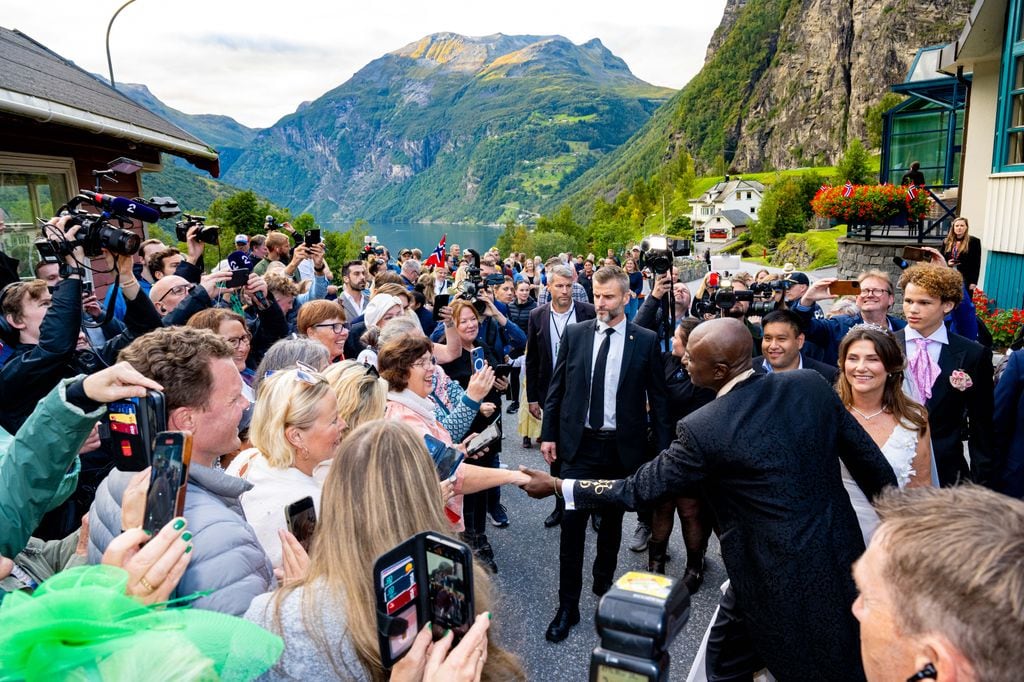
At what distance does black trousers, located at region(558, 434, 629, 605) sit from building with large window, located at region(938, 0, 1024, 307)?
956 cm

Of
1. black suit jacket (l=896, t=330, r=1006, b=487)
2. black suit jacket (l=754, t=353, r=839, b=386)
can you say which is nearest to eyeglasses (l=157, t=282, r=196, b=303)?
black suit jacket (l=754, t=353, r=839, b=386)

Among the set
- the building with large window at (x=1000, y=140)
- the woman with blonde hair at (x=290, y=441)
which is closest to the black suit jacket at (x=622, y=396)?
the woman with blonde hair at (x=290, y=441)

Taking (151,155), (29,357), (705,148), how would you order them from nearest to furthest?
(29,357) → (151,155) → (705,148)

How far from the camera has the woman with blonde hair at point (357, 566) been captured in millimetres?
1561

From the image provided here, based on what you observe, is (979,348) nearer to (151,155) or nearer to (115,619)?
(115,619)

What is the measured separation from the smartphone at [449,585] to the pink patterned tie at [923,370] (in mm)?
3590

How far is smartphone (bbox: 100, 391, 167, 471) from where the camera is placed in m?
1.73

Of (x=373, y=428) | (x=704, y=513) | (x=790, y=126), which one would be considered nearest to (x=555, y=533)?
(x=704, y=513)

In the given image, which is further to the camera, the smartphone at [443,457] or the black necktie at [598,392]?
the black necktie at [598,392]

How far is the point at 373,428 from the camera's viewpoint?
1872 millimetres

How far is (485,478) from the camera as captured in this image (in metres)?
3.13

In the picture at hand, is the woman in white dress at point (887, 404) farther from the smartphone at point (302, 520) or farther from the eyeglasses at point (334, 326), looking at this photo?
the eyeglasses at point (334, 326)

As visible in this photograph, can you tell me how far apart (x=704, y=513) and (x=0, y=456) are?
395 cm

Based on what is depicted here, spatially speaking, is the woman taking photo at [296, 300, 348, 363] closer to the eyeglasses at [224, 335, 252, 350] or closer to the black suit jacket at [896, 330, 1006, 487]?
the eyeglasses at [224, 335, 252, 350]
